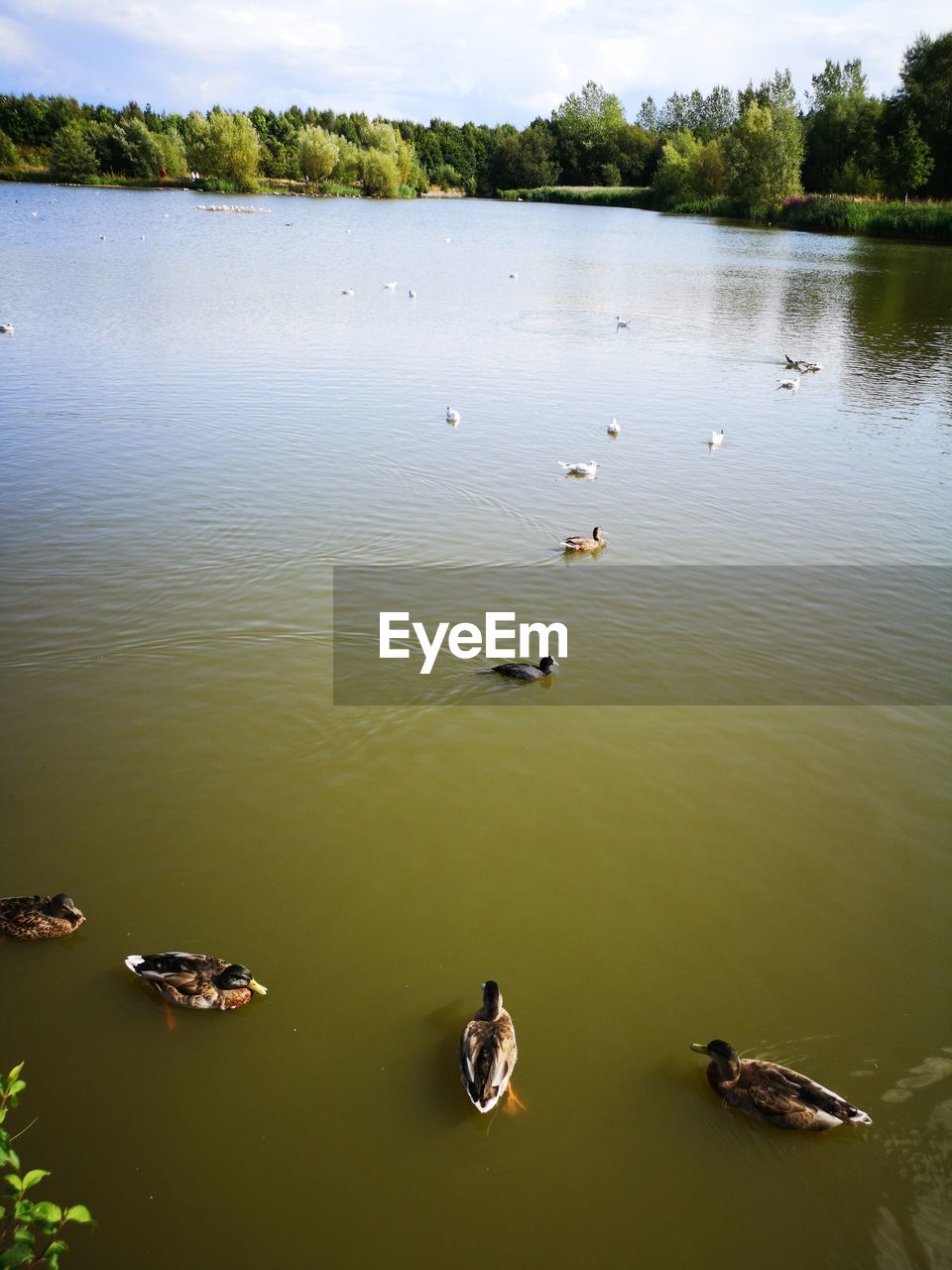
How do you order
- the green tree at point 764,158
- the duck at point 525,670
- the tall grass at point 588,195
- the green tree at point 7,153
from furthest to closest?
the tall grass at point 588,195, the green tree at point 7,153, the green tree at point 764,158, the duck at point 525,670

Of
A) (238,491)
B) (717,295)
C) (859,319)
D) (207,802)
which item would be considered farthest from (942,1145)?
(717,295)

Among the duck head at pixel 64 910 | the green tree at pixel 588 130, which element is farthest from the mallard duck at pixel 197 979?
the green tree at pixel 588 130

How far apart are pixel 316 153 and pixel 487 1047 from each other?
13644cm

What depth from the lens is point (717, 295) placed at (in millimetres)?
41000

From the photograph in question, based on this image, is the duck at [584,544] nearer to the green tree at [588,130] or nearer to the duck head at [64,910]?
the duck head at [64,910]

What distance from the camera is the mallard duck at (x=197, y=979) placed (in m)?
5.75

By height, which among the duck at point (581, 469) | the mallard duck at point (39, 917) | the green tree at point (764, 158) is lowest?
the mallard duck at point (39, 917)

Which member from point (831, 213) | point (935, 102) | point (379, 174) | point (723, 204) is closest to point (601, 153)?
point (379, 174)

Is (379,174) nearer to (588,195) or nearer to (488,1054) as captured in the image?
(588,195)

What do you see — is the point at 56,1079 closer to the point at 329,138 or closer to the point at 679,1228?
the point at 679,1228

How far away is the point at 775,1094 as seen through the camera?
533cm
